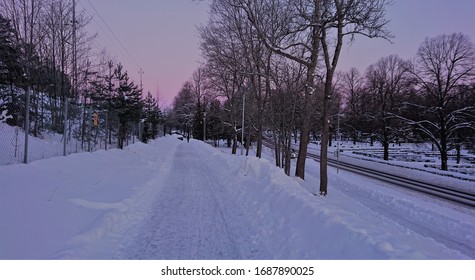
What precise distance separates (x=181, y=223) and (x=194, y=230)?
2.02 feet

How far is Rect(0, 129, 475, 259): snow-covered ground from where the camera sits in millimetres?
4762

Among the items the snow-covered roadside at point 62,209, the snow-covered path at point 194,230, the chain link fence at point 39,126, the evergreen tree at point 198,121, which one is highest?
the evergreen tree at point 198,121

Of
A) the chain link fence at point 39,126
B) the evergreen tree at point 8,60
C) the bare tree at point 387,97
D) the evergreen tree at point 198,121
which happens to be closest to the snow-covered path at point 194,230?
the chain link fence at point 39,126

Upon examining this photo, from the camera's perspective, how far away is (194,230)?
6.29 meters

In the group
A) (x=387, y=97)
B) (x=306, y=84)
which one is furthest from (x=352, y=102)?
(x=306, y=84)

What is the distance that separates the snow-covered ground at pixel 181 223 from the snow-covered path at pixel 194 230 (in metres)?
0.02

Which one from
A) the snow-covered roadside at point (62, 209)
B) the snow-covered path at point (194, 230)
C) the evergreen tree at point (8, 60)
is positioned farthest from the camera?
the evergreen tree at point (8, 60)

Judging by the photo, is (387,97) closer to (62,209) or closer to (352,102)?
(352,102)

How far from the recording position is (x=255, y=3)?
57.0 feet

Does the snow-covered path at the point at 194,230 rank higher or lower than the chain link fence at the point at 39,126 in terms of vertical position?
lower

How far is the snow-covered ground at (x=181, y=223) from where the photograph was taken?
4.76m

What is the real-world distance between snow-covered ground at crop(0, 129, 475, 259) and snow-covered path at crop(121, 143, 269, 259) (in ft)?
0.06

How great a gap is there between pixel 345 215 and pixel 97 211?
17.2 feet

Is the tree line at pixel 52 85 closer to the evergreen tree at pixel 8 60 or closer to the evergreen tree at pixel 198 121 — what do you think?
the evergreen tree at pixel 8 60
